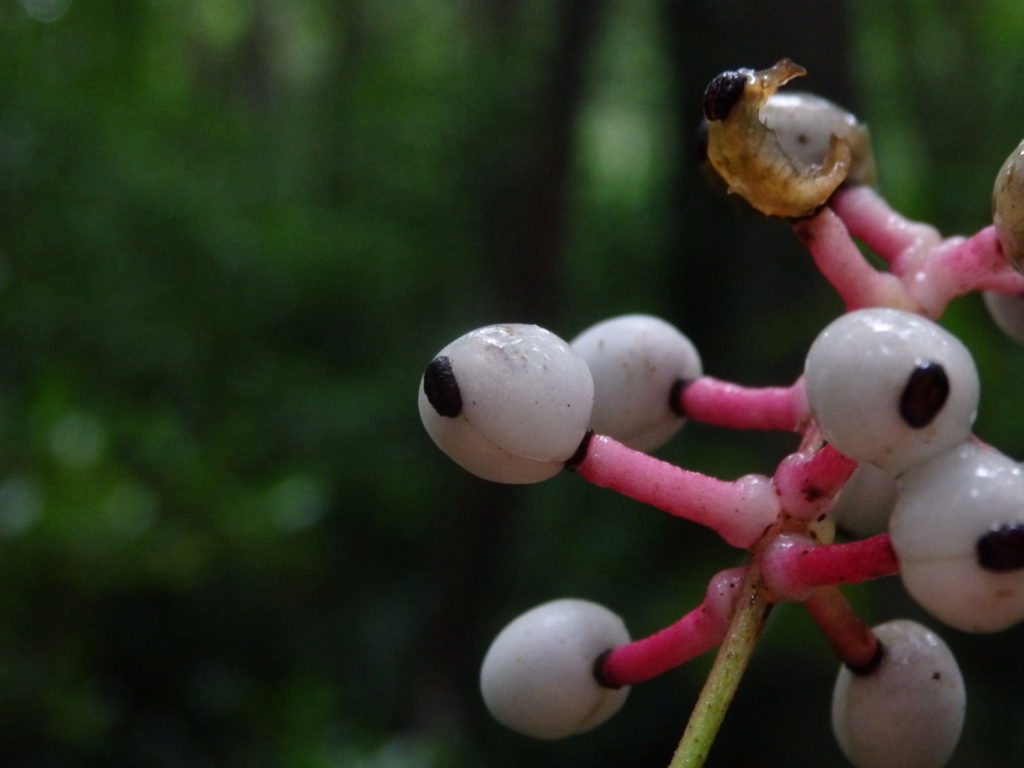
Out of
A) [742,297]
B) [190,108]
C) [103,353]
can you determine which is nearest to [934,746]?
[742,297]

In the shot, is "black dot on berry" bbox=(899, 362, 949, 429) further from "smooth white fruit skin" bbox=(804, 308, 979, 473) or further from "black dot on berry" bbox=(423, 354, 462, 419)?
"black dot on berry" bbox=(423, 354, 462, 419)

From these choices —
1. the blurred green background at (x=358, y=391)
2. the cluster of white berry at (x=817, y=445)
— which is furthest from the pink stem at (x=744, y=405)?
the blurred green background at (x=358, y=391)

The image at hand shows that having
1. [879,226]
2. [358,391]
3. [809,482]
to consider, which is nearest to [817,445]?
[809,482]

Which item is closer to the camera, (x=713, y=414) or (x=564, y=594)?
(x=713, y=414)

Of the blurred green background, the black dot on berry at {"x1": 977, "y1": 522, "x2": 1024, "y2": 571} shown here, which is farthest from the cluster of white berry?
the blurred green background

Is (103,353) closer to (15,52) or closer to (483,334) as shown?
(15,52)

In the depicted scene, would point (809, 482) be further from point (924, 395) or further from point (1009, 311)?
point (1009, 311)
